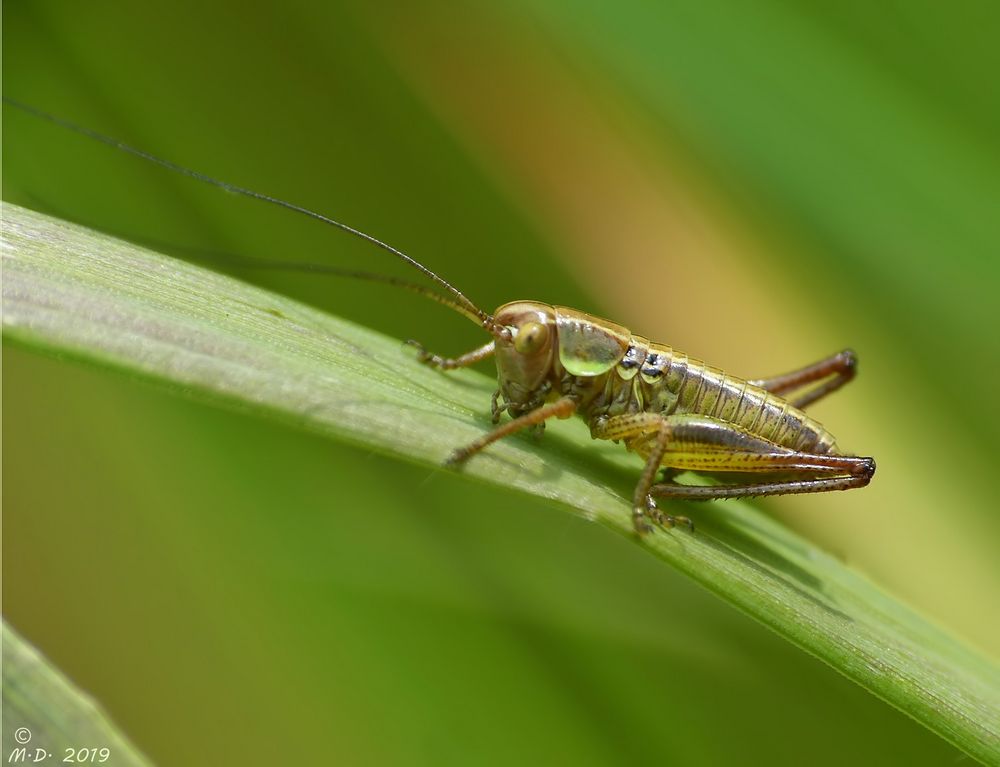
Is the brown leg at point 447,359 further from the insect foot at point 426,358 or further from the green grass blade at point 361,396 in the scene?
the green grass blade at point 361,396

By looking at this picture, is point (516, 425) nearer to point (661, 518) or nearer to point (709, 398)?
point (661, 518)

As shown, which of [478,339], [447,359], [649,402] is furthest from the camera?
[478,339]

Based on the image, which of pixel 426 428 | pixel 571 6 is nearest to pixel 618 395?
pixel 426 428

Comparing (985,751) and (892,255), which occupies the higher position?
(892,255)

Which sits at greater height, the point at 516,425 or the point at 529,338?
the point at 529,338

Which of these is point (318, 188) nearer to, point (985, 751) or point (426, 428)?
point (426, 428)

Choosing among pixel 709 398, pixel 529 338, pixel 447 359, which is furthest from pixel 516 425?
pixel 709 398

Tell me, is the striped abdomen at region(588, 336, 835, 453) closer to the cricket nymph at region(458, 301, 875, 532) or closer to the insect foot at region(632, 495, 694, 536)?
the cricket nymph at region(458, 301, 875, 532)
